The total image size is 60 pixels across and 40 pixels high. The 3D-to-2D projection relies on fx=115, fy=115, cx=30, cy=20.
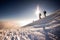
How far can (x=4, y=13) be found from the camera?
298cm

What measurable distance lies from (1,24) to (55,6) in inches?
57.8

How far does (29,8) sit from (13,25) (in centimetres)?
61

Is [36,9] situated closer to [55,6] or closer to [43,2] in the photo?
[43,2]

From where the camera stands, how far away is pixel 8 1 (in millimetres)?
3023

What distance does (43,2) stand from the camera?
3010 mm

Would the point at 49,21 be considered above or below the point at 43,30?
above

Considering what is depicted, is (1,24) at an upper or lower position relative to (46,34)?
upper

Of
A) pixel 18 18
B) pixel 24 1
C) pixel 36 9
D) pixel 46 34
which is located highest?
pixel 24 1

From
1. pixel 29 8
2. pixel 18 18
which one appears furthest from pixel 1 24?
pixel 29 8

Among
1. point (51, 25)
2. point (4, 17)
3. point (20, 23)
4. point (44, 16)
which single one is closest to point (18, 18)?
point (20, 23)

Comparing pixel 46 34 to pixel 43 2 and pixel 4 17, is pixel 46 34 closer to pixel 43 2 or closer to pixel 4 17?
pixel 43 2

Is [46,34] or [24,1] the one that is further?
[24,1]

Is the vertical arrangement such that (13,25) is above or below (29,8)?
below

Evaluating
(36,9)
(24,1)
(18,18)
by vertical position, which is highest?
(24,1)
